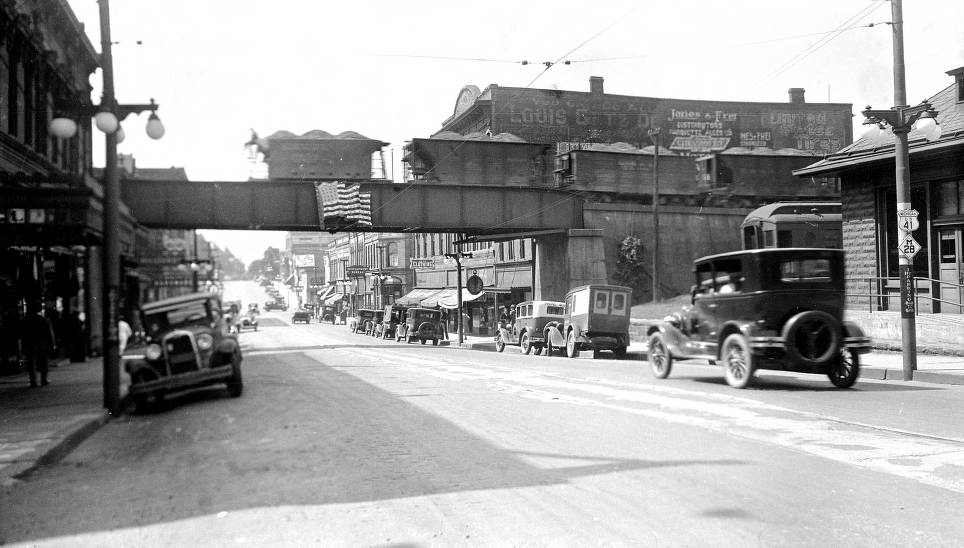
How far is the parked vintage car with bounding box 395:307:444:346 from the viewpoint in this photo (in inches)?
1711

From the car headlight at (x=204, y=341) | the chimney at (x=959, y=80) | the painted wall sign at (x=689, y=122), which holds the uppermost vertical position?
the painted wall sign at (x=689, y=122)

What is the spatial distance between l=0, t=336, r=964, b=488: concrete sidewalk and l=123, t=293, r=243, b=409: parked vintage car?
0.85 meters

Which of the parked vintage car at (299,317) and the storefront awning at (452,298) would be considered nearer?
the storefront awning at (452,298)

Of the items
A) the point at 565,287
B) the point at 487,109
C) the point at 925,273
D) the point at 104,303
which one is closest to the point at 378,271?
the point at 487,109

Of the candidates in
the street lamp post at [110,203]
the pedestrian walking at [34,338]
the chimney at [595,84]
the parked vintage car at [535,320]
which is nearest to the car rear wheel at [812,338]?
the street lamp post at [110,203]

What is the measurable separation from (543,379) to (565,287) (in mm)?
27585

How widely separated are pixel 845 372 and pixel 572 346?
608 inches

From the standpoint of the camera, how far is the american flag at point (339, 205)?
36219 mm

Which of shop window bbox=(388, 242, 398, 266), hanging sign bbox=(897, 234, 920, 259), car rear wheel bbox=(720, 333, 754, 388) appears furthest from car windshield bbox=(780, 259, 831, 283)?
shop window bbox=(388, 242, 398, 266)

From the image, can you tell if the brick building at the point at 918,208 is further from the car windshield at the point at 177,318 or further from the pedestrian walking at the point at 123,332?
the pedestrian walking at the point at 123,332

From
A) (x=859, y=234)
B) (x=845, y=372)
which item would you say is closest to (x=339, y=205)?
(x=859, y=234)

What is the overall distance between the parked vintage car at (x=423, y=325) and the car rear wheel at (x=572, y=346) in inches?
613

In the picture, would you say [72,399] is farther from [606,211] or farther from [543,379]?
[606,211]

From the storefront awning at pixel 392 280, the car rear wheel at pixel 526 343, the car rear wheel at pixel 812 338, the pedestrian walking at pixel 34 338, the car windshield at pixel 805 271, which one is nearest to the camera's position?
the car rear wheel at pixel 812 338
